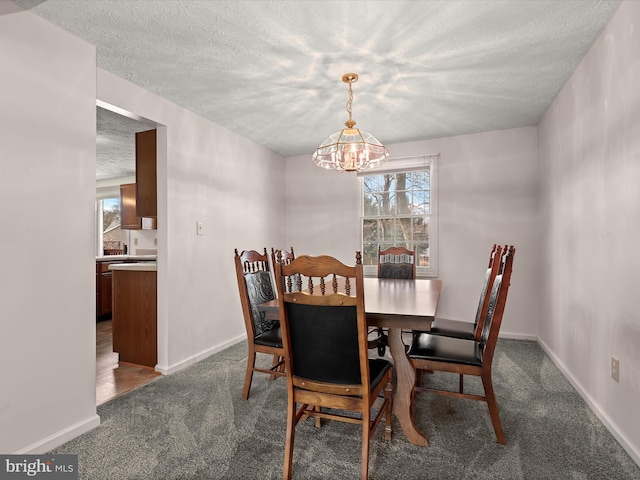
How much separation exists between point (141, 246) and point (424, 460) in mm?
5201

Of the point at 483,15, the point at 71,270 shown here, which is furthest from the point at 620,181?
the point at 71,270

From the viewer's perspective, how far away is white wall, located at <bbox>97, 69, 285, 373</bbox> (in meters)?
3.02

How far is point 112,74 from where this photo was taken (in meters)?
2.56

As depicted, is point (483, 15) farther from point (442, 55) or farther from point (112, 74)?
point (112, 74)

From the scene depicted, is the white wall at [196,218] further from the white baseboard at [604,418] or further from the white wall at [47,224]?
the white baseboard at [604,418]

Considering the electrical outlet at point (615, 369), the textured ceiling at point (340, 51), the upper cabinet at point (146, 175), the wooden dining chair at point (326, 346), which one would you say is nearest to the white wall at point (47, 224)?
the textured ceiling at point (340, 51)

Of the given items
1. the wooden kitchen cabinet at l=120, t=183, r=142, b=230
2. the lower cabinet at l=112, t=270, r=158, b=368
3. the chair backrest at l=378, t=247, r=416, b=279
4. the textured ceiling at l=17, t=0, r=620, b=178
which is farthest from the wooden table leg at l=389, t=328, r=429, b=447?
the wooden kitchen cabinet at l=120, t=183, r=142, b=230

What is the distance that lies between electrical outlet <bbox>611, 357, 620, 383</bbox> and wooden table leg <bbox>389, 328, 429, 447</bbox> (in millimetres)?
1151

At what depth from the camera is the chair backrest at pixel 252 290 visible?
2408 mm

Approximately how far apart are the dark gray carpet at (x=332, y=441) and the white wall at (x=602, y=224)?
0.27 m

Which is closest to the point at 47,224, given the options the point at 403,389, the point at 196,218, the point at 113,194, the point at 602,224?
the point at 196,218

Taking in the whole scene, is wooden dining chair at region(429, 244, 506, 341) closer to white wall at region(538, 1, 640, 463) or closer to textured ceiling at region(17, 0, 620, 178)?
white wall at region(538, 1, 640, 463)

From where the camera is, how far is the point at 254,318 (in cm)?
247

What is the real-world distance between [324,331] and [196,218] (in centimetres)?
231
